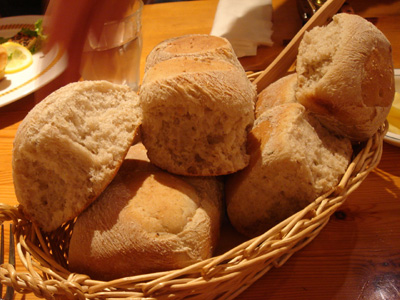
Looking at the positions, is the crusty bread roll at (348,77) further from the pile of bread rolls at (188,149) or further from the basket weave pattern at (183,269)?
the basket weave pattern at (183,269)

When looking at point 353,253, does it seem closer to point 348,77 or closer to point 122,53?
point 348,77

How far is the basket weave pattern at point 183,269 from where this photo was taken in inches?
29.5

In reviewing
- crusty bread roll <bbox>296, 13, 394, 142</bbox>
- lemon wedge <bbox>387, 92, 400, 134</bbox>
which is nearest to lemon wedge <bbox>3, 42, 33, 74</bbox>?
crusty bread roll <bbox>296, 13, 394, 142</bbox>

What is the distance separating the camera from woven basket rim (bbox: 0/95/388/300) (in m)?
0.75

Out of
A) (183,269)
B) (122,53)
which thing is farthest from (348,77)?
(122,53)

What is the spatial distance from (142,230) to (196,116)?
33 cm

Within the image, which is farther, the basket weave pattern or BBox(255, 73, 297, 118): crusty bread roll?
BBox(255, 73, 297, 118): crusty bread roll

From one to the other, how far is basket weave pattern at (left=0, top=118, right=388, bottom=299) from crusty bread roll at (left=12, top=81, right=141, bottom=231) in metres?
0.08

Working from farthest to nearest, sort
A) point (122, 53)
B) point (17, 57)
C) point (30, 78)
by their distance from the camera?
point (17, 57), point (30, 78), point (122, 53)

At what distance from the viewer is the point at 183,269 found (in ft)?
2.48

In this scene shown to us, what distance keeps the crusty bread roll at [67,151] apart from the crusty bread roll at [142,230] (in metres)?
0.06

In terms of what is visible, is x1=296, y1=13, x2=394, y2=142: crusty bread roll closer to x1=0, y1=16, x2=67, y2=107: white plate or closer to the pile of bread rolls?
the pile of bread rolls

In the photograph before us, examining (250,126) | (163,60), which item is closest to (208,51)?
(163,60)

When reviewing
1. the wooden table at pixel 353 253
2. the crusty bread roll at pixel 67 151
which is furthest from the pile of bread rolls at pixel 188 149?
the wooden table at pixel 353 253
